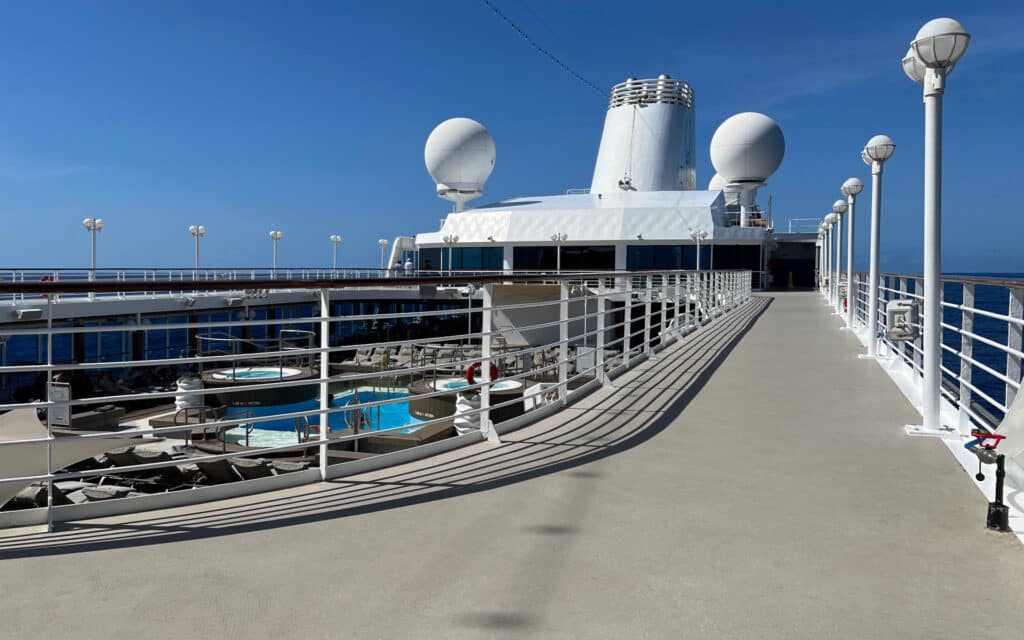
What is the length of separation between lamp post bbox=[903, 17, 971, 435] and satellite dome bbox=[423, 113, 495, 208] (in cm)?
3239

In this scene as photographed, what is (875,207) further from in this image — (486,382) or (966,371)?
(486,382)

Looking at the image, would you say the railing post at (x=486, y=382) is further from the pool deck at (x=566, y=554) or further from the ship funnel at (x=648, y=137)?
the ship funnel at (x=648, y=137)

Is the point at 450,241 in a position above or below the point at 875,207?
above

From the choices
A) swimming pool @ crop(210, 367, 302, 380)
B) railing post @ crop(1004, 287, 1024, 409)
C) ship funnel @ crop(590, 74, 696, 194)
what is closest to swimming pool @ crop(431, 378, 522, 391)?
swimming pool @ crop(210, 367, 302, 380)

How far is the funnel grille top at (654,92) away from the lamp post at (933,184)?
3502cm

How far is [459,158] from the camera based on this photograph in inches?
1414

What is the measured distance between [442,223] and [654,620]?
33.4m

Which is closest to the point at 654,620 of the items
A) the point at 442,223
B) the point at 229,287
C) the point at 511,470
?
the point at 511,470

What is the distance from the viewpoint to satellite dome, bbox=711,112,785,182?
33656mm

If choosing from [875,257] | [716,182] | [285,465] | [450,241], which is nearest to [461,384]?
[285,465]

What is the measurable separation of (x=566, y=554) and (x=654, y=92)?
125 feet

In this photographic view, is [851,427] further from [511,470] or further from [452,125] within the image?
[452,125]

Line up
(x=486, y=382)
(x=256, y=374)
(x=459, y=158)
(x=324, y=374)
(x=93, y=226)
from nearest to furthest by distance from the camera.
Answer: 1. (x=324, y=374)
2. (x=486, y=382)
3. (x=256, y=374)
4. (x=93, y=226)
5. (x=459, y=158)

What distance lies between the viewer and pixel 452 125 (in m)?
36.0
